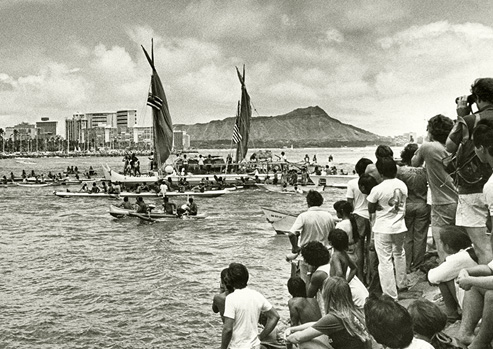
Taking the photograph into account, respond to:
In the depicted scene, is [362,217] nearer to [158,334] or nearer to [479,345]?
[479,345]

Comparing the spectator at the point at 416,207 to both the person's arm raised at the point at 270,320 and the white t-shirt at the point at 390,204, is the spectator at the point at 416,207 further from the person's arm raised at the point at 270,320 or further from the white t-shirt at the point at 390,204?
the person's arm raised at the point at 270,320

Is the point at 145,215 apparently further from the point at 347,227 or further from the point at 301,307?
the point at 301,307

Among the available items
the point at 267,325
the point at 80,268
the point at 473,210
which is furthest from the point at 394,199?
the point at 80,268

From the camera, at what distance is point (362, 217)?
28.7 feet

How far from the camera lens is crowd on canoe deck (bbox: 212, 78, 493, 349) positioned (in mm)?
4930

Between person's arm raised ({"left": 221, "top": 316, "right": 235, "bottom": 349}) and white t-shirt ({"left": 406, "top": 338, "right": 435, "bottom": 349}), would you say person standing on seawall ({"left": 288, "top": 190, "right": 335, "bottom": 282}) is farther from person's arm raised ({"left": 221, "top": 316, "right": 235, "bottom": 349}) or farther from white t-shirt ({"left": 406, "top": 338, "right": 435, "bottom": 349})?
white t-shirt ({"left": 406, "top": 338, "right": 435, "bottom": 349})

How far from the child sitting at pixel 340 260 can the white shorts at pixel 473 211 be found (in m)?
1.52

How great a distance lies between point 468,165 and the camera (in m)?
6.46

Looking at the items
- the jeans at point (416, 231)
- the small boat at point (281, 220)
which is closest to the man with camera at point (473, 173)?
the jeans at point (416, 231)

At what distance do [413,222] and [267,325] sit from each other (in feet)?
12.2

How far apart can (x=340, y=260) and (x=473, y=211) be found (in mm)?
1844

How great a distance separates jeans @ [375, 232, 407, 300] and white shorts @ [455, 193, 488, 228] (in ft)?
4.87

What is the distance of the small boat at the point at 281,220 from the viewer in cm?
2403

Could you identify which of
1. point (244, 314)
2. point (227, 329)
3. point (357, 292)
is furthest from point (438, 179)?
point (227, 329)
